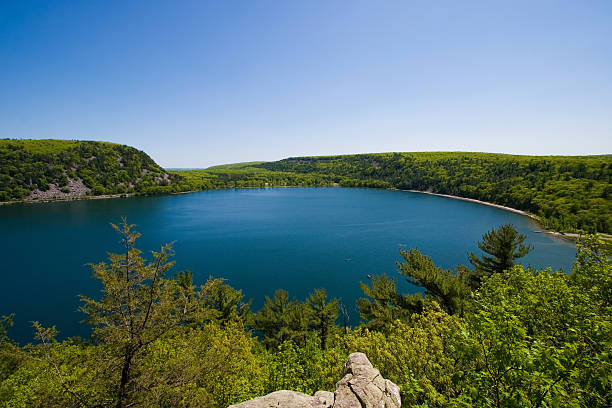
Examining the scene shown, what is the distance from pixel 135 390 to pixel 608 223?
97.0 meters

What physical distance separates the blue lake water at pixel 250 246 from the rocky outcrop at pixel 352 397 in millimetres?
27167

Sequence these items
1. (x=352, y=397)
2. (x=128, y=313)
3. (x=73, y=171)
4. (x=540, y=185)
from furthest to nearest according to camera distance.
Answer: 1. (x=73, y=171)
2. (x=540, y=185)
3. (x=128, y=313)
4. (x=352, y=397)

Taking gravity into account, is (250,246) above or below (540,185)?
below

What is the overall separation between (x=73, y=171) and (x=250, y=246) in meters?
154

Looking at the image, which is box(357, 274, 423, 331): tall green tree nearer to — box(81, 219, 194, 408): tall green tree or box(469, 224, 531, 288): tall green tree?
box(469, 224, 531, 288): tall green tree

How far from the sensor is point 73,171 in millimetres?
153375

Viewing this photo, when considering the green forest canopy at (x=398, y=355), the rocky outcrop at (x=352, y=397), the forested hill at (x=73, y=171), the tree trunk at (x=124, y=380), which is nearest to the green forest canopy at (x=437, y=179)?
the forested hill at (x=73, y=171)

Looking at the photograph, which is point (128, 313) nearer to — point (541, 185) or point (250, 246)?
point (250, 246)

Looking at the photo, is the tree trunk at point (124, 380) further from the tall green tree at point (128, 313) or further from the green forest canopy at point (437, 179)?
the green forest canopy at point (437, 179)

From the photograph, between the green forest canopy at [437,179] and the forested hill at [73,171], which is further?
the forested hill at [73,171]

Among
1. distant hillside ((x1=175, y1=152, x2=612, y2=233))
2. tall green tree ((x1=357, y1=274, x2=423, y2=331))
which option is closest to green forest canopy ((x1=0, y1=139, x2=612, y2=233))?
distant hillside ((x1=175, y1=152, x2=612, y2=233))

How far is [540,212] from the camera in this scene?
3290 inches

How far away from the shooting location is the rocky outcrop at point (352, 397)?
271 inches

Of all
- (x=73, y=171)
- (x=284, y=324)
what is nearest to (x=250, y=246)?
(x=284, y=324)
